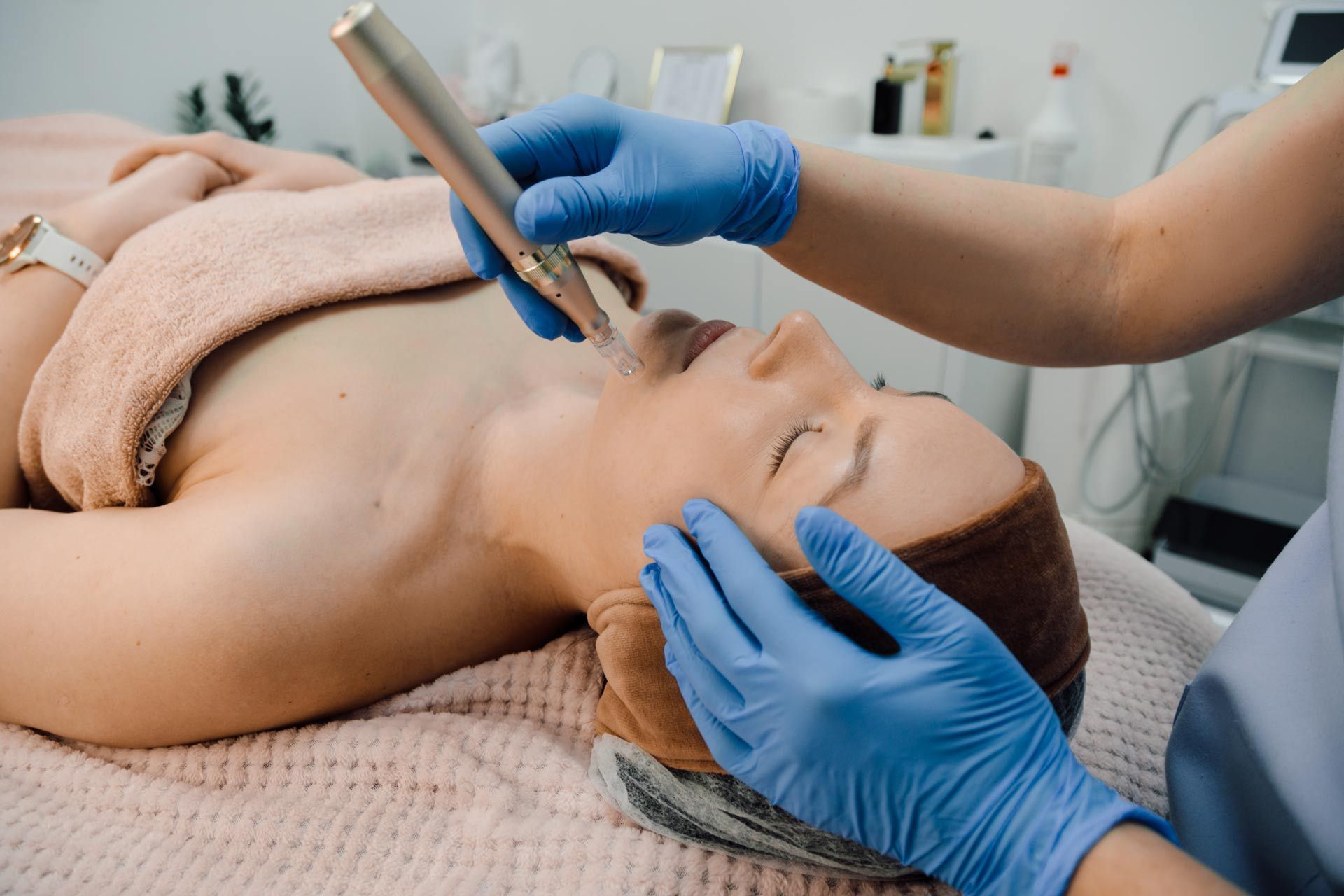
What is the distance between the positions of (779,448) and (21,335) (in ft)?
3.43

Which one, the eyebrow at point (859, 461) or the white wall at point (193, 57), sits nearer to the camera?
the eyebrow at point (859, 461)

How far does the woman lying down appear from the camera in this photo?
79 centimetres

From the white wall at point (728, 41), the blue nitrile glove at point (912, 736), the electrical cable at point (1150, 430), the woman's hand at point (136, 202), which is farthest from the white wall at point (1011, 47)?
the blue nitrile glove at point (912, 736)

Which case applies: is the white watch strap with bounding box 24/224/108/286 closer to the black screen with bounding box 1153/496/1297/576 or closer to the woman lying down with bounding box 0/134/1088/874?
the woman lying down with bounding box 0/134/1088/874

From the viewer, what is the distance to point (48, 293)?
1152mm

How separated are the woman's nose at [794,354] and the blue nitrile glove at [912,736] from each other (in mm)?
206

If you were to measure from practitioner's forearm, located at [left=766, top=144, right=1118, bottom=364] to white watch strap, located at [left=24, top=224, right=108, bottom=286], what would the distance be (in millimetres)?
986

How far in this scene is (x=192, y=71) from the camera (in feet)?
8.16

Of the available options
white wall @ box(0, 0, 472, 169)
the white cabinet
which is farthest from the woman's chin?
white wall @ box(0, 0, 472, 169)

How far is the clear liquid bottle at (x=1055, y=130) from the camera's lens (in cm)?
201

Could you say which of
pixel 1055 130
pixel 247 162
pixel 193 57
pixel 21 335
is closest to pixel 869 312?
pixel 1055 130

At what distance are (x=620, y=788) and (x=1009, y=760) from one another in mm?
390

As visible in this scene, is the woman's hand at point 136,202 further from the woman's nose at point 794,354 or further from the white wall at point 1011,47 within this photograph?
the white wall at point 1011,47

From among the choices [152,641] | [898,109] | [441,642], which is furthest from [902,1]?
[152,641]
